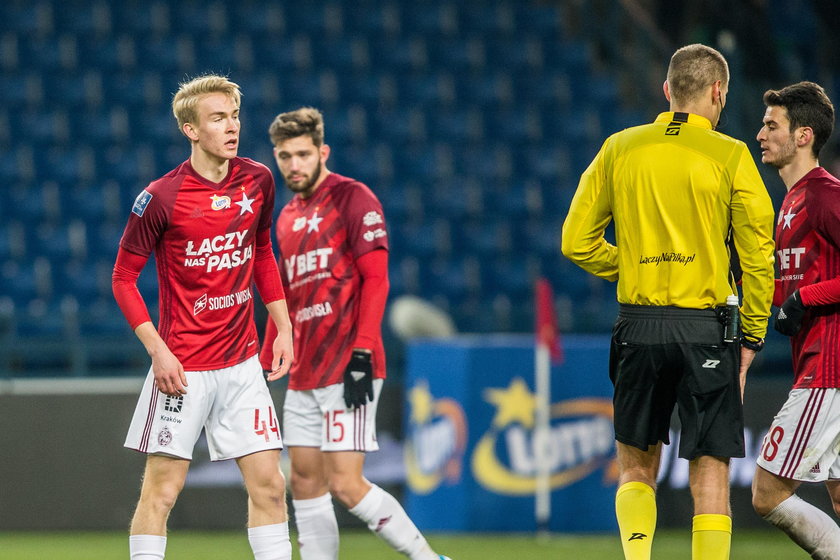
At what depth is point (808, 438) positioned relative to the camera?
4.74 m

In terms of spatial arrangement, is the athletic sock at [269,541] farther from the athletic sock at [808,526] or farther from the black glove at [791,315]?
the black glove at [791,315]

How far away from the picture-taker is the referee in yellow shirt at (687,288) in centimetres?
429

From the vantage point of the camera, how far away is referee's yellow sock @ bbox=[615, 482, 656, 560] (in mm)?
4301

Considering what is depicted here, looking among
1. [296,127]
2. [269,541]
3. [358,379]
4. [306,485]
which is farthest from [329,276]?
[269,541]

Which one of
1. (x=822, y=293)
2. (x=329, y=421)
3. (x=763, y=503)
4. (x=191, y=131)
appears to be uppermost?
A: (x=191, y=131)

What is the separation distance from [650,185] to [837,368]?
1070 millimetres

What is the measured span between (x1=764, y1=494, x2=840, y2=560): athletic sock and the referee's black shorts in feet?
2.24

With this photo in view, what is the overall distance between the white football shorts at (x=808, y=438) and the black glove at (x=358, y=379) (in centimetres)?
159

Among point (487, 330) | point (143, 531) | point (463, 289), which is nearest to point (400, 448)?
point (487, 330)

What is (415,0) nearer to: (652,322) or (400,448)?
(400,448)

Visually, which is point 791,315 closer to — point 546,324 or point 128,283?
point 128,283


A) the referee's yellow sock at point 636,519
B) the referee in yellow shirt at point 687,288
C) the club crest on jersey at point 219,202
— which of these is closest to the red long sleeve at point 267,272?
the club crest on jersey at point 219,202

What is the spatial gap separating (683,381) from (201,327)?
5.61 feet

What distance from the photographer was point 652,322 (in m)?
4.34
